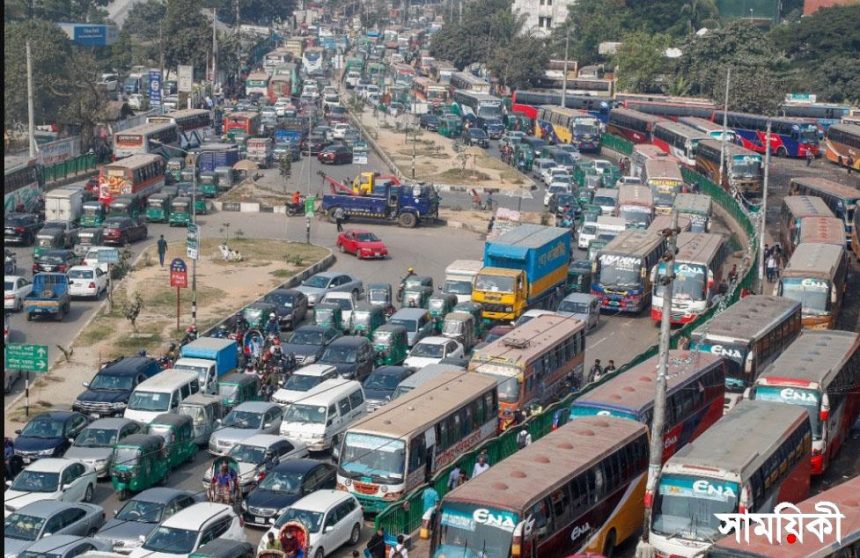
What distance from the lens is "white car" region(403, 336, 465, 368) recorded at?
3219cm

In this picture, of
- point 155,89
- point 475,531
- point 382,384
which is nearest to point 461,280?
point 382,384

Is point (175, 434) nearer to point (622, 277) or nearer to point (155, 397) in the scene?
point (155, 397)

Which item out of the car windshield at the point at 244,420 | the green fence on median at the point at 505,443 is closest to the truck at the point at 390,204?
the green fence on median at the point at 505,443

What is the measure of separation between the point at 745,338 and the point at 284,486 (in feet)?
37.8

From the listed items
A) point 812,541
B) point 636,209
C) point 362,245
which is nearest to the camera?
point 812,541

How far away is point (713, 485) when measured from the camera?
60.9ft

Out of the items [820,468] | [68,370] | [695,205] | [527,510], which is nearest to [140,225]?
[68,370]

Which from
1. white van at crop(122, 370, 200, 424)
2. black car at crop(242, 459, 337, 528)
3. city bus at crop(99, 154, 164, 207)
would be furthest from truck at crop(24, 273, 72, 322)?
black car at crop(242, 459, 337, 528)

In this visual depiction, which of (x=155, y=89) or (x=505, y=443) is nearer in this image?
(x=505, y=443)

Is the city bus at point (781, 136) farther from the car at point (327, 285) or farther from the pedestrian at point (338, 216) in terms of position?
the car at point (327, 285)

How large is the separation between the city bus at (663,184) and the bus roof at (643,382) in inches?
1069

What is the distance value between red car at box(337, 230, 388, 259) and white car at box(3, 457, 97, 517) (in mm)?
25528

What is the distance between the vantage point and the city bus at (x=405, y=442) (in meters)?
22.3

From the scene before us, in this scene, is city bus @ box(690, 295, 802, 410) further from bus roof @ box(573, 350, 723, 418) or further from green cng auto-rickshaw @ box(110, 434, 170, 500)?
green cng auto-rickshaw @ box(110, 434, 170, 500)
